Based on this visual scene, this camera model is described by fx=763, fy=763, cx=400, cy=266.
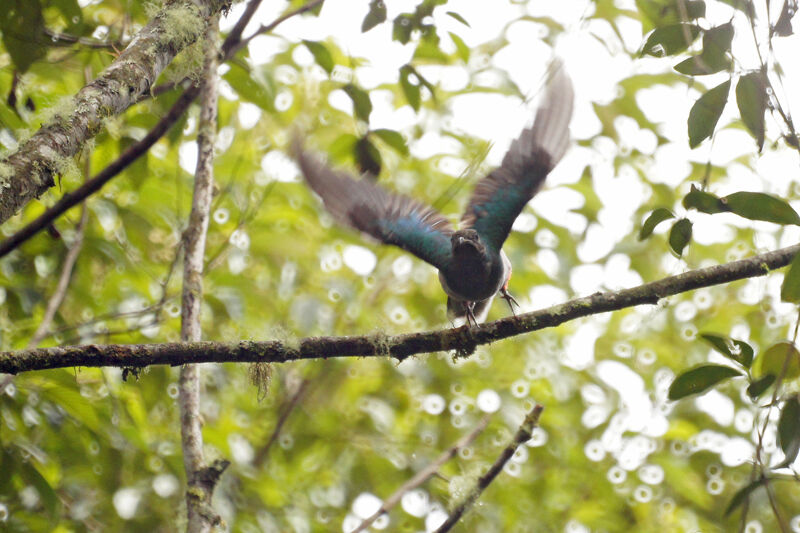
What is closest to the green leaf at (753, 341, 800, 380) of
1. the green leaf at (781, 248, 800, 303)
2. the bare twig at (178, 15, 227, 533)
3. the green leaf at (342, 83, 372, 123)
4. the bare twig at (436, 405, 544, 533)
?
the green leaf at (781, 248, 800, 303)

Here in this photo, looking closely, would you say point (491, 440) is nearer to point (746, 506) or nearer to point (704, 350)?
point (704, 350)

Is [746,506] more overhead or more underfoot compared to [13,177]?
more underfoot

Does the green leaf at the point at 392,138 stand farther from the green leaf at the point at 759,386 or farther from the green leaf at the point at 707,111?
the green leaf at the point at 759,386

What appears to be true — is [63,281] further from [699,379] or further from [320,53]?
[699,379]

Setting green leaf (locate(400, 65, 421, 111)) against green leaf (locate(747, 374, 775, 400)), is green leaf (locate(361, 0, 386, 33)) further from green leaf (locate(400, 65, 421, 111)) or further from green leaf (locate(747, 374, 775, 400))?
green leaf (locate(747, 374, 775, 400))

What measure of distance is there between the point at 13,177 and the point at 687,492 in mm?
4254

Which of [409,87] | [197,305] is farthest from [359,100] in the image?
[197,305]

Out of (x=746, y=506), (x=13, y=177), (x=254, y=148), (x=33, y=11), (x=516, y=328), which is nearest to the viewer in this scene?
(x=13, y=177)

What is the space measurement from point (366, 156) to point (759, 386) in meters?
2.13

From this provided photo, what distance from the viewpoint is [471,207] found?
12.6 feet

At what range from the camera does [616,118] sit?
5.02 m

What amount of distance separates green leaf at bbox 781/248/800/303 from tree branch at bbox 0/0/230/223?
6.33ft

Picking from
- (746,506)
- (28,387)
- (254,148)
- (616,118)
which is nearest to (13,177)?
(28,387)

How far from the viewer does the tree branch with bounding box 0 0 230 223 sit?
6.21ft
